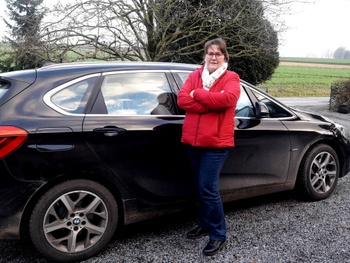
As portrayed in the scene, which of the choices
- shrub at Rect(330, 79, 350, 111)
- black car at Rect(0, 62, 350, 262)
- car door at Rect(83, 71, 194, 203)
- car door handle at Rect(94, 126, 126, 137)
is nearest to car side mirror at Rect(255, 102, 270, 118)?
black car at Rect(0, 62, 350, 262)

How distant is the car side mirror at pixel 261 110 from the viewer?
11.2 ft

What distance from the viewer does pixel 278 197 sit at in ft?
13.8

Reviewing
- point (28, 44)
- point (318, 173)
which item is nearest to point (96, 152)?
point (318, 173)

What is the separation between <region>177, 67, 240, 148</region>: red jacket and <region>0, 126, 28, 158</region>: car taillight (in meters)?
1.20

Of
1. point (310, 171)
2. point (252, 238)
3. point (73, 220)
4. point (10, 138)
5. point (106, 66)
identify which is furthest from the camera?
point (310, 171)

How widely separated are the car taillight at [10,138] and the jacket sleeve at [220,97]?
1297 millimetres

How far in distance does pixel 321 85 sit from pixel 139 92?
3743 cm

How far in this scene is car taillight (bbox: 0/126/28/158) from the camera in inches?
94.5

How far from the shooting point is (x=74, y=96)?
2.75 metres

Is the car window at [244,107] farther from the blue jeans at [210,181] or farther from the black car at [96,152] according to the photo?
the blue jeans at [210,181]

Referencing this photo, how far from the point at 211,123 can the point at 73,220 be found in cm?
130

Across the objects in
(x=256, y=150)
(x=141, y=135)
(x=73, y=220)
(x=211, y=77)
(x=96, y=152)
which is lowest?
(x=73, y=220)

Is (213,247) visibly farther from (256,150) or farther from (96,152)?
(96,152)

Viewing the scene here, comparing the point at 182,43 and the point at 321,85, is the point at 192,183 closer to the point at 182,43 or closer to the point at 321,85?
the point at 182,43
